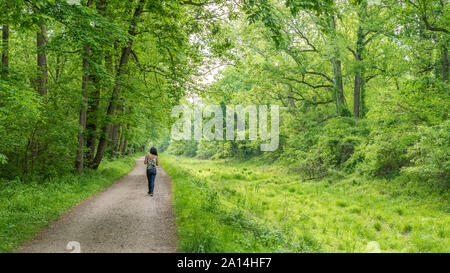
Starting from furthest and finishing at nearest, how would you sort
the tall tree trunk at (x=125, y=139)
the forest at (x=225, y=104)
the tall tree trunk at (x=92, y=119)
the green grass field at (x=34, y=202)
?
the tall tree trunk at (x=125, y=139)
the tall tree trunk at (x=92, y=119)
the forest at (x=225, y=104)
the green grass field at (x=34, y=202)

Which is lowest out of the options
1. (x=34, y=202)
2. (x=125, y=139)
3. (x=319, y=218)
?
(x=319, y=218)

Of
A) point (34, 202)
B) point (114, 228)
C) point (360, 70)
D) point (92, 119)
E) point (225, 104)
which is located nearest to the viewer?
point (114, 228)

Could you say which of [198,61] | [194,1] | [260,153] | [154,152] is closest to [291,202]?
[154,152]

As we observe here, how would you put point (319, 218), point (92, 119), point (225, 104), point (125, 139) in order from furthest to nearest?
point (125, 139), point (92, 119), point (225, 104), point (319, 218)

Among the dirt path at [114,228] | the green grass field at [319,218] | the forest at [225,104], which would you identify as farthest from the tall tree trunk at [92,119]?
the green grass field at [319,218]

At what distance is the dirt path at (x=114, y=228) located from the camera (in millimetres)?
5363

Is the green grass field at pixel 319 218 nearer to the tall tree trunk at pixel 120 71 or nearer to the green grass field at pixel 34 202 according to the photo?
the green grass field at pixel 34 202

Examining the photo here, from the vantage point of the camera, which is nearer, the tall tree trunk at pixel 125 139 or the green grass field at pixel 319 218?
the green grass field at pixel 319 218

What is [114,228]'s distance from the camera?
6.56 metres

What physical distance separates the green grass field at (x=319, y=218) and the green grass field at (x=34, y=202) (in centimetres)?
323

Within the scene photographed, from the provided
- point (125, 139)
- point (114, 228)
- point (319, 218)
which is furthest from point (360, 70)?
point (125, 139)

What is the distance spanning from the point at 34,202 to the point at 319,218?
33.0 ft

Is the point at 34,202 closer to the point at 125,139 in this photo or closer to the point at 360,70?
the point at 360,70

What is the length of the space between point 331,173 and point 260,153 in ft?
77.1
